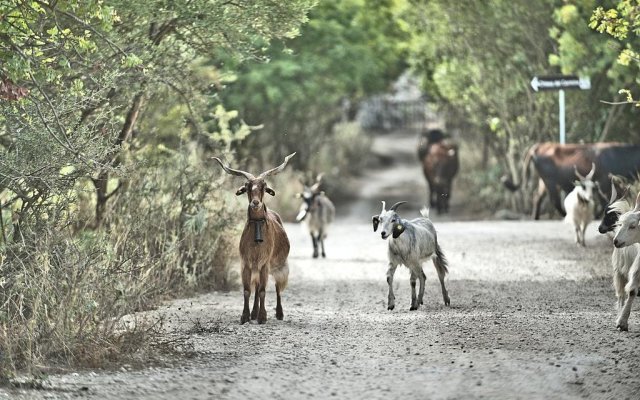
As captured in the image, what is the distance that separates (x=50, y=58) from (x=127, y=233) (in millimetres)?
2860

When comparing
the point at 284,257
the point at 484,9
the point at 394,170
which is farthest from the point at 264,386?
the point at 394,170

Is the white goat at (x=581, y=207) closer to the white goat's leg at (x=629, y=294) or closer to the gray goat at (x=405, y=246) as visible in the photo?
the gray goat at (x=405, y=246)

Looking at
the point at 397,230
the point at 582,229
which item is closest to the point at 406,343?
the point at 397,230

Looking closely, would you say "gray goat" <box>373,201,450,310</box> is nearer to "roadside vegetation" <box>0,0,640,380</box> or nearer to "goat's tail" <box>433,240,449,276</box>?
"goat's tail" <box>433,240,449,276</box>

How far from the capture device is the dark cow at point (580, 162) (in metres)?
24.6

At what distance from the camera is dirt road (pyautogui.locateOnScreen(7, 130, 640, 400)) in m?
9.50

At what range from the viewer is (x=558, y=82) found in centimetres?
2414

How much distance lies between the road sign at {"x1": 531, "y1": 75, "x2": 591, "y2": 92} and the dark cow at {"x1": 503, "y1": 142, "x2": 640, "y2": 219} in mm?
1519

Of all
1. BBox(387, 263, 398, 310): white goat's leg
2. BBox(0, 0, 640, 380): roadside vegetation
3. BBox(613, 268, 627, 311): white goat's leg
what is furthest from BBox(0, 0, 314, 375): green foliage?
BBox(613, 268, 627, 311): white goat's leg

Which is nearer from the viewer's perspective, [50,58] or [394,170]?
[50,58]

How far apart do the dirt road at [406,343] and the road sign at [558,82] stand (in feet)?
18.0

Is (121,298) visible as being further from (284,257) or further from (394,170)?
(394,170)

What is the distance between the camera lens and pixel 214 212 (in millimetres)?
17500

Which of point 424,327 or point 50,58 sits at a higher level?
point 50,58
